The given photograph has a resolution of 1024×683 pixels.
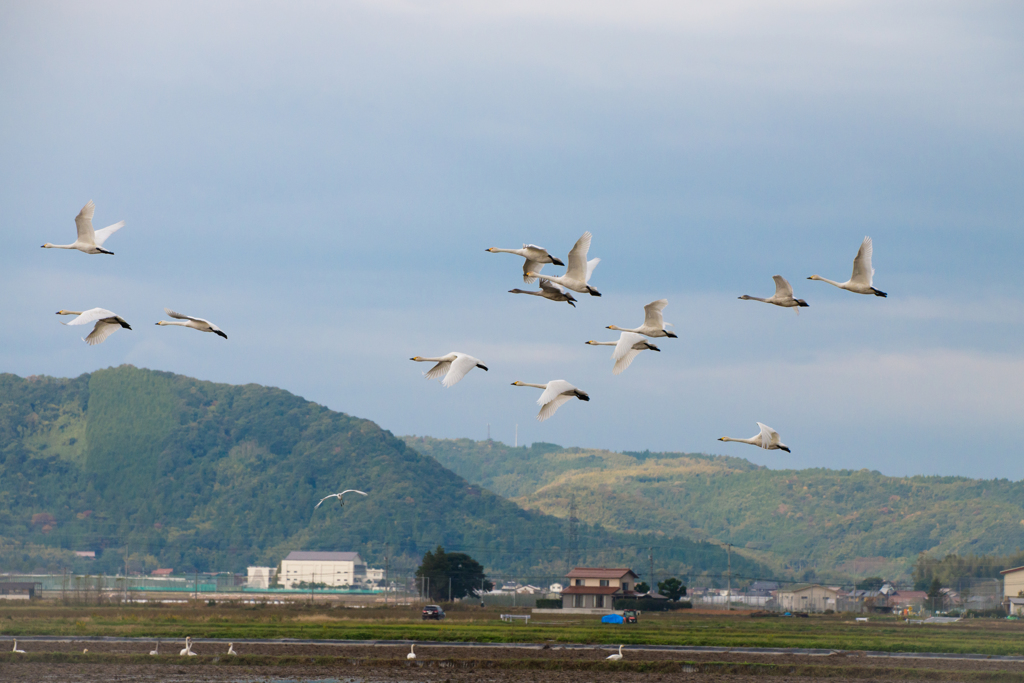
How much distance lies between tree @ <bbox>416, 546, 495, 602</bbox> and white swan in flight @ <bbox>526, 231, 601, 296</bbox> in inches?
3747

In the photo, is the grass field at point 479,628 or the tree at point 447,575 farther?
the tree at point 447,575

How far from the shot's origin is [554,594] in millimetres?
163625

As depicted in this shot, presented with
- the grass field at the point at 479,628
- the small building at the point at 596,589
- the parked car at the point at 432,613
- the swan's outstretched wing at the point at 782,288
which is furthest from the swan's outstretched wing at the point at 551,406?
the small building at the point at 596,589

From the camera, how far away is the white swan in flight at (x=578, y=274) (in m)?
38.6

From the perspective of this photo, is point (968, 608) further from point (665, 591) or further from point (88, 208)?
point (88, 208)

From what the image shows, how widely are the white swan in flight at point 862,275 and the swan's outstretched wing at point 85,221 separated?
25738 millimetres

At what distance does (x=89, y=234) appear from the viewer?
3934 cm

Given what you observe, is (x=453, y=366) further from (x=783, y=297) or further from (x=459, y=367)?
(x=783, y=297)

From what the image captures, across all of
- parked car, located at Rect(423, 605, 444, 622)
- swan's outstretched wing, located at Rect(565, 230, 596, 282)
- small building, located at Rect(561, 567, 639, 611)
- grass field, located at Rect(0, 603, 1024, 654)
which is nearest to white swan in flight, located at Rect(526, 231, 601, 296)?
swan's outstretched wing, located at Rect(565, 230, 596, 282)

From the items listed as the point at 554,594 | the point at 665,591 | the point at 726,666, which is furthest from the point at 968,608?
the point at 726,666

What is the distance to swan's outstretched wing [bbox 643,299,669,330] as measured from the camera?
41156mm

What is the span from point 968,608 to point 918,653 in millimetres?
65064

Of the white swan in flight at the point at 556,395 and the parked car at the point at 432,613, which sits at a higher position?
the white swan in flight at the point at 556,395

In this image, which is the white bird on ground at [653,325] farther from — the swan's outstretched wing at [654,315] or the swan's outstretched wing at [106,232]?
the swan's outstretched wing at [106,232]
